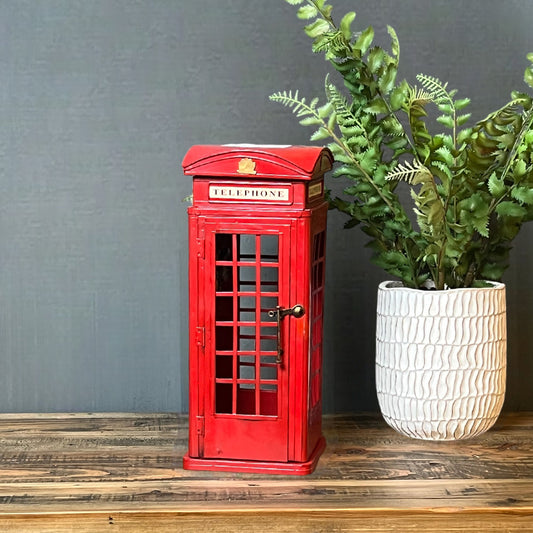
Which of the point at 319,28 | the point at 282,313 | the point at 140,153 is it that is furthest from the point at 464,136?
the point at 140,153

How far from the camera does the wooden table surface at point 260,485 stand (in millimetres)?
2158

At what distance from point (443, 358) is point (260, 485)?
664 millimetres

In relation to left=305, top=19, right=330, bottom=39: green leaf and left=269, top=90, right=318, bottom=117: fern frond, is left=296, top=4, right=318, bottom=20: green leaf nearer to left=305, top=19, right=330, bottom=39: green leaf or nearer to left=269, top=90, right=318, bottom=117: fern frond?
left=305, top=19, right=330, bottom=39: green leaf

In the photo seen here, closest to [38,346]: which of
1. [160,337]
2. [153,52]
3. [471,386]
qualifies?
[160,337]

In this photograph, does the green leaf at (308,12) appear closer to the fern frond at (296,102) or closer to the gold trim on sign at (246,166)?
the fern frond at (296,102)

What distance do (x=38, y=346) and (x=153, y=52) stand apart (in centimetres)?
106

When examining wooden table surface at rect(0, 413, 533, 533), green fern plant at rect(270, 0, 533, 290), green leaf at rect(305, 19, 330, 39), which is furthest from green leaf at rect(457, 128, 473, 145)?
wooden table surface at rect(0, 413, 533, 533)

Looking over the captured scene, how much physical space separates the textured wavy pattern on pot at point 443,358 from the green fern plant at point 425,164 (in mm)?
103

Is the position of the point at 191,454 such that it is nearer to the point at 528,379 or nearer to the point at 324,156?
the point at 324,156

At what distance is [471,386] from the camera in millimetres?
2605

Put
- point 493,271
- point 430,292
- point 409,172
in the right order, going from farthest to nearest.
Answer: point 493,271 → point 430,292 → point 409,172

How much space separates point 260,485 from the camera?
7.68ft

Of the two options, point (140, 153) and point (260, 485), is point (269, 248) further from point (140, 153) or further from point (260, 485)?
point (260, 485)

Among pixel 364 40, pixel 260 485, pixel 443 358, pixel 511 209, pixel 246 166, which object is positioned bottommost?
pixel 260 485
